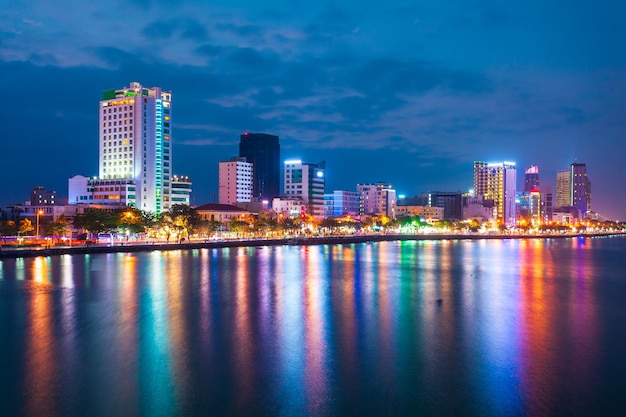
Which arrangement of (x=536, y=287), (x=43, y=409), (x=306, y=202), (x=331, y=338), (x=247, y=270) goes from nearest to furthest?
(x=43, y=409) < (x=331, y=338) < (x=536, y=287) < (x=247, y=270) < (x=306, y=202)

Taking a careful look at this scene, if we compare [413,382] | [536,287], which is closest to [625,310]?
[536,287]

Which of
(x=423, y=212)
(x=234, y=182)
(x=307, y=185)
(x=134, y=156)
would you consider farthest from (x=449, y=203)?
(x=134, y=156)

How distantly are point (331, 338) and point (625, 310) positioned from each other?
14157 mm

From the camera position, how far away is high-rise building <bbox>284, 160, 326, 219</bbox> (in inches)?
4072

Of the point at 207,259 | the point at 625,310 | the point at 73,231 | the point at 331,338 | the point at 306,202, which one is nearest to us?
the point at 331,338

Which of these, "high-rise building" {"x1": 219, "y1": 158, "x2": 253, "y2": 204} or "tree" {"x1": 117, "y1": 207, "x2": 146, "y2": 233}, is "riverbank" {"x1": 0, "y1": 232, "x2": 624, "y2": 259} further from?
"high-rise building" {"x1": 219, "y1": 158, "x2": 253, "y2": 204}

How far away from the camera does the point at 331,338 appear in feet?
54.4

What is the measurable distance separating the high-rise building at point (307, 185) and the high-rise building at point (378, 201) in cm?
2213

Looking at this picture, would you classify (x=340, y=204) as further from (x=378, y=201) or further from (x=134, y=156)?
(x=134, y=156)

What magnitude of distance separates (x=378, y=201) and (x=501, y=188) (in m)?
51.5

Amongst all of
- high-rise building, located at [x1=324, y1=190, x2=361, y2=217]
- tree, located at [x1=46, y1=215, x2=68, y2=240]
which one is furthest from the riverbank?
high-rise building, located at [x1=324, y1=190, x2=361, y2=217]

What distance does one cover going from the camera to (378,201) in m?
125

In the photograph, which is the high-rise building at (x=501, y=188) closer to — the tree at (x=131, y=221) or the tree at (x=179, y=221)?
the tree at (x=179, y=221)

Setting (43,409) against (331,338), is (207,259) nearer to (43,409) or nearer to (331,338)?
(331,338)
